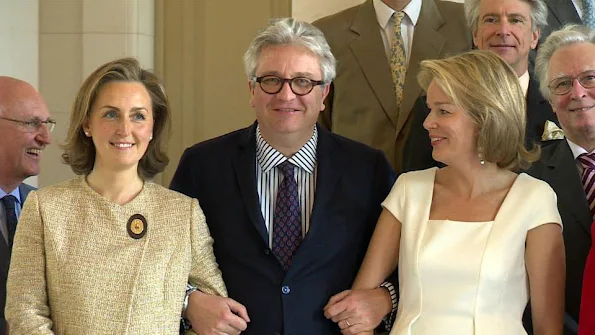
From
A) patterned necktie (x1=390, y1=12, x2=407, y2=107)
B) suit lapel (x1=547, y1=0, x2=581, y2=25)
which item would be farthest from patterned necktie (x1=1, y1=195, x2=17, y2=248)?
suit lapel (x1=547, y1=0, x2=581, y2=25)

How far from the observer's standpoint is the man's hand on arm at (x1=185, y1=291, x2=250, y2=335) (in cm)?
266

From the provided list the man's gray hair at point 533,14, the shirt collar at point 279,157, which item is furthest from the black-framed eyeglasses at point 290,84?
the man's gray hair at point 533,14

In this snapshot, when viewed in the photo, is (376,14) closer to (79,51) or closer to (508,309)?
(508,309)

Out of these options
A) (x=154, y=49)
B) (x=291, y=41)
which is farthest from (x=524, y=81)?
(x=154, y=49)

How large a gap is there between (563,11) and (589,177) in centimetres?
111

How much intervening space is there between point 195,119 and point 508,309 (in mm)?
2926

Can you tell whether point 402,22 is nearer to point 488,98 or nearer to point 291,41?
point 291,41

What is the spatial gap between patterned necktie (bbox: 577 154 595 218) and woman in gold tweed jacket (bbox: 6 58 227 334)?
1.26m

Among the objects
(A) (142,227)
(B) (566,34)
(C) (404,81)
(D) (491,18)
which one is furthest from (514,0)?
(A) (142,227)

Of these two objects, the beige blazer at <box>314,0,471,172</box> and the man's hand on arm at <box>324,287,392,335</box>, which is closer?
the man's hand on arm at <box>324,287,392,335</box>

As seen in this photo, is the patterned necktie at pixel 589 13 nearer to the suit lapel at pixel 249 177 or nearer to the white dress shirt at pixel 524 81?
the white dress shirt at pixel 524 81

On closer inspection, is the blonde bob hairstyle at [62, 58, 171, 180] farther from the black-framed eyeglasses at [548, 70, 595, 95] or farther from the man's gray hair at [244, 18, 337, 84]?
the black-framed eyeglasses at [548, 70, 595, 95]

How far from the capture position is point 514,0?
3.26m

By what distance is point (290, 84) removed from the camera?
9.02ft
